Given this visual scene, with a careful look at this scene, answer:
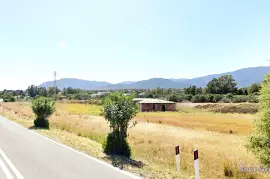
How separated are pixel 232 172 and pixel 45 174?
7.36m

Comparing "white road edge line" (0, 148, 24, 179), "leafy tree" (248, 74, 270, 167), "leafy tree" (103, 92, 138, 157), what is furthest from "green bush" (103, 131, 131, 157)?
"leafy tree" (248, 74, 270, 167)

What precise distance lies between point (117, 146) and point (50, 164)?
3110 mm

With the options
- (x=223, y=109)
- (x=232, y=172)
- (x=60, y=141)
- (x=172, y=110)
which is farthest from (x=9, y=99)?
(x=232, y=172)

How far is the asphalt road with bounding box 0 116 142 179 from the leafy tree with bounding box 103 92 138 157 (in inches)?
52.3

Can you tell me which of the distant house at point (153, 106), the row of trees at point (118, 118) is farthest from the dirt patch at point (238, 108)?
the row of trees at point (118, 118)

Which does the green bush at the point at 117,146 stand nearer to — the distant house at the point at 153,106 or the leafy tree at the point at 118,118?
the leafy tree at the point at 118,118

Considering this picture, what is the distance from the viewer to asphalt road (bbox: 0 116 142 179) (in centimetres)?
947

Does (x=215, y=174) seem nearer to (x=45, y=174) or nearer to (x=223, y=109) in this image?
(x=45, y=174)

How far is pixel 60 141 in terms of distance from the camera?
1747 cm

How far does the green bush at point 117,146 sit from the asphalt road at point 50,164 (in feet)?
3.77

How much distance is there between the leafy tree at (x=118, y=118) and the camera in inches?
523

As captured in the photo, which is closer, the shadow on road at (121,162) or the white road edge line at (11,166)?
the white road edge line at (11,166)

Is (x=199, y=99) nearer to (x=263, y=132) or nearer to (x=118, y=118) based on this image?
(x=118, y=118)

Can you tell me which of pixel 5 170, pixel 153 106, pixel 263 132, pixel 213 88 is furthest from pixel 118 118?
pixel 213 88
